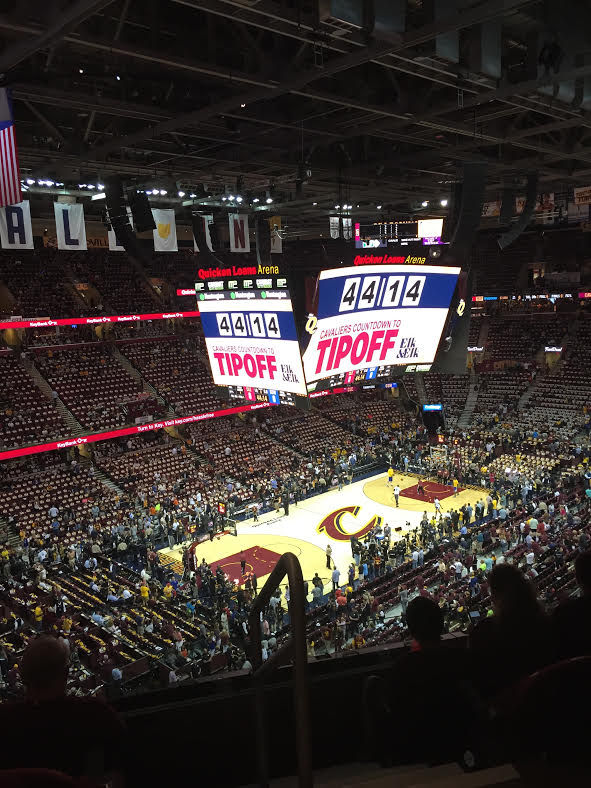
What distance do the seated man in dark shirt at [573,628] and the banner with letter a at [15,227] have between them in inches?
577

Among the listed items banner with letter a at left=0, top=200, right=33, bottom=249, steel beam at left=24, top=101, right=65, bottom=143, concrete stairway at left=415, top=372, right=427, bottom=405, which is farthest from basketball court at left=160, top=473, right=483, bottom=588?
steel beam at left=24, top=101, right=65, bottom=143

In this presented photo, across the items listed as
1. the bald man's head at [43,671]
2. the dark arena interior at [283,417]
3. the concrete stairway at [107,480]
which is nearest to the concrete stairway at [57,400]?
the dark arena interior at [283,417]

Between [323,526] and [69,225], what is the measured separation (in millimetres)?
13785

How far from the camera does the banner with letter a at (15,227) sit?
14844 mm

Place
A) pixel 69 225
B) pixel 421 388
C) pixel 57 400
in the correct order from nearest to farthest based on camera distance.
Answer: pixel 69 225 < pixel 57 400 < pixel 421 388

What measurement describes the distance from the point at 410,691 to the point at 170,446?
90.1 ft

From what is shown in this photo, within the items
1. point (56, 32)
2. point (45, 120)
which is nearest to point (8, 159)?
point (56, 32)

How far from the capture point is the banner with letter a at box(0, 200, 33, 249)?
1484cm

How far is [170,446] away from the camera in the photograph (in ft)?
96.4

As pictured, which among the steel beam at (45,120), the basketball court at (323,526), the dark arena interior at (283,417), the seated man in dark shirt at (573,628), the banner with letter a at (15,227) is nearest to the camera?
the dark arena interior at (283,417)

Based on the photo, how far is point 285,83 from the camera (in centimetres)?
951

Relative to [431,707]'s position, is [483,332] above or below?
below

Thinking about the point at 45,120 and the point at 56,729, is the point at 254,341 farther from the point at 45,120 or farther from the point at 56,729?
the point at 56,729

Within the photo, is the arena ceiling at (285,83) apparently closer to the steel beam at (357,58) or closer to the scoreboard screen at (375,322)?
the steel beam at (357,58)
